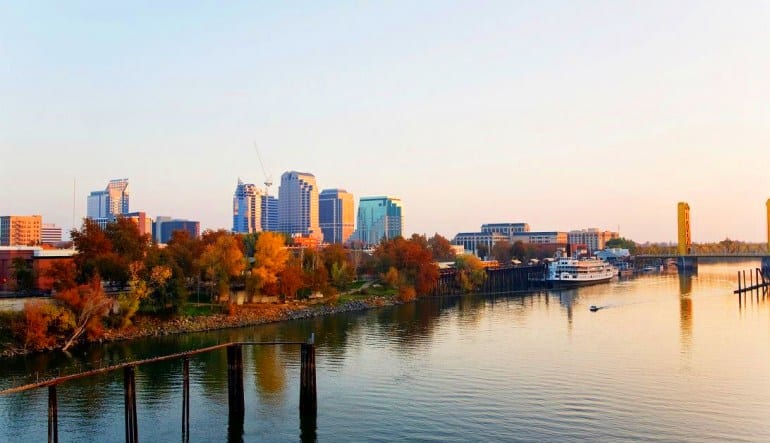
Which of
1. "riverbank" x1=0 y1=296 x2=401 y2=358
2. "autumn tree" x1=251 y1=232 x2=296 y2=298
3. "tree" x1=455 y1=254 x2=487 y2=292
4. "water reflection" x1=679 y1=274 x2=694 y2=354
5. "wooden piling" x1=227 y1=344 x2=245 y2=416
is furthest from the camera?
"tree" x1=455 y1=254 x2=487 y2=292

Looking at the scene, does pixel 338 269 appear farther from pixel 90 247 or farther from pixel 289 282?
pixel 90 247

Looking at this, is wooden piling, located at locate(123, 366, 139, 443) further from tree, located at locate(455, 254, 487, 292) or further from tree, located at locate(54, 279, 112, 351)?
tree, located at locate(455, 254, 487, 292)

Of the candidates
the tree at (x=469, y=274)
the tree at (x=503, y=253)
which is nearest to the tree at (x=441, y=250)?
the tree at (x=503, y=253)

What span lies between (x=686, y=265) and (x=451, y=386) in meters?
168

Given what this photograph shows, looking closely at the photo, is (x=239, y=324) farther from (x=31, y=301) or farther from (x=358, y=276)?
(x=358, y=276)

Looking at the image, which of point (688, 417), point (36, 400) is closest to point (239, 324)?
point (36, 400)

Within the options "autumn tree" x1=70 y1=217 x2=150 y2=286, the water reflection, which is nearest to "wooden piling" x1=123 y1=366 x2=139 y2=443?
"autumn tree" x1=70 y1=217 x2=150 y2=286

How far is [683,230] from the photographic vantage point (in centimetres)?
19388

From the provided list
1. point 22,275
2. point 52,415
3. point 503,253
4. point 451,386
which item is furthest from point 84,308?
point 503,253

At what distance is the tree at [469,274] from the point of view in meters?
113

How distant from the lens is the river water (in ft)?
98.1

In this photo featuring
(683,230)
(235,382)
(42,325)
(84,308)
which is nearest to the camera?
(235,382)

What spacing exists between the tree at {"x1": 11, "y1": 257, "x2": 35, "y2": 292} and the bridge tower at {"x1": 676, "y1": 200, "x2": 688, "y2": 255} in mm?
171556

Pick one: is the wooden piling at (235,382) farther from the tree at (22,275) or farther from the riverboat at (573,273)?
the riverboat at (573,273)
